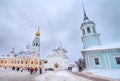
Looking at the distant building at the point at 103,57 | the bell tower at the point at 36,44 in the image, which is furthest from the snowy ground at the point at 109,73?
the bell tower at the point at 36,44

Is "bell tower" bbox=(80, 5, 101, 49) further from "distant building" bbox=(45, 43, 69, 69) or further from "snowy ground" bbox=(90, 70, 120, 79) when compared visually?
"distant building" bbox=(45, 43, 69, 69)

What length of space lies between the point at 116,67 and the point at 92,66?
4.23 m

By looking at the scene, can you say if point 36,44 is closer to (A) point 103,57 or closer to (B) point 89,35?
(B) point 89,35

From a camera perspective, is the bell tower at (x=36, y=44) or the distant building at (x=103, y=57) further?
the bell tower at (x=36, y=44)

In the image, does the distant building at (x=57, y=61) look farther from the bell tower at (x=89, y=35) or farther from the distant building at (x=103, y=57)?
the distant building at (x=103, y=57)

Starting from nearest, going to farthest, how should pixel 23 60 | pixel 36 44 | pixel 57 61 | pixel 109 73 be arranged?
pixel 109 73 < pixel 57 61 < pixel 23 60 < pixel 36 44

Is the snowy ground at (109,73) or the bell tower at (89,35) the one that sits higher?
the bell tower at (89,35)

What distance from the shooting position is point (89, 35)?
25.1 metres

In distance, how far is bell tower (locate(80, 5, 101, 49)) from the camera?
24394mm

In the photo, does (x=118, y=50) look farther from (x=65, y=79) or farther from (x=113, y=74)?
(x=65, y=79)

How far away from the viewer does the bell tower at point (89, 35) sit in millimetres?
24394

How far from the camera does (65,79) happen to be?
905 cm

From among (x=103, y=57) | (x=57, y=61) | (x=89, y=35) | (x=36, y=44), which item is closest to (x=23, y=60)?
(x=36, y=44)

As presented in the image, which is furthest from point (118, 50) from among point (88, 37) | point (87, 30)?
point (87, 30)
